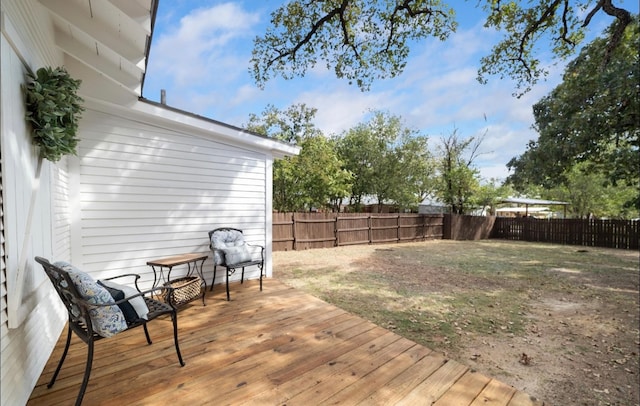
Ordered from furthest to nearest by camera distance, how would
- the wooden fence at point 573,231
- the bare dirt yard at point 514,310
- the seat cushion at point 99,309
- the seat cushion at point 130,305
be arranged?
the wooden fence at point 573,231 → the bare dirt yard at point 514,310 → the seat cushion at point 130,305 → the seat cushion at point 99,309

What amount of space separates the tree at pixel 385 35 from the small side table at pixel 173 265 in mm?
4047

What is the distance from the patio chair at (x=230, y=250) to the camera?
386 centimetres

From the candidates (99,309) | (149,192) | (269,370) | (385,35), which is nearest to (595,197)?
(385,35)

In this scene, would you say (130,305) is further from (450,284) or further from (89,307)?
(450,284)

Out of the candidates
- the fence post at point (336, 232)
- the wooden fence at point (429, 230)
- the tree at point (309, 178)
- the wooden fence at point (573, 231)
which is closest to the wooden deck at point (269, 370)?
the wooden fence at point (429, 230)

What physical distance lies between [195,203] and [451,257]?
7.23m

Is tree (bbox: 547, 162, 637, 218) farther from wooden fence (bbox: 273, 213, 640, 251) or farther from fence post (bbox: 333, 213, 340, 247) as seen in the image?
fence post (bbox: 333, 213, 340, 247)

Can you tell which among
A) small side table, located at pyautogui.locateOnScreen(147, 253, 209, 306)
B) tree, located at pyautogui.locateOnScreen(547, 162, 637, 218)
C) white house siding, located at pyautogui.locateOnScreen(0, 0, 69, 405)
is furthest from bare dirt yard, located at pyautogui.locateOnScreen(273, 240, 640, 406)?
tree, located at pyautogui.locateOnScreen(547, 162, 637, 218)

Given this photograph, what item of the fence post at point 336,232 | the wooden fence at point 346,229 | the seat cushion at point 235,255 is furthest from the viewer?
the fence post at point 336,232

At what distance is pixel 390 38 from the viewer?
5.60 m

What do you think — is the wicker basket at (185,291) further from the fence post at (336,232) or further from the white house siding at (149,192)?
the fence post at (336,232)

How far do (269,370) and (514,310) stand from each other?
368cm

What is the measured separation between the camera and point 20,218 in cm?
160

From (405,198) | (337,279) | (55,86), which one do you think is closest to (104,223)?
(55,86)
